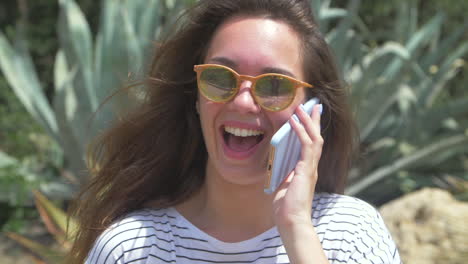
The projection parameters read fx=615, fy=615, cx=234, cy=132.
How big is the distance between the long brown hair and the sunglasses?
22cm

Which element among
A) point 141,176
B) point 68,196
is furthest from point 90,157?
point 68,196

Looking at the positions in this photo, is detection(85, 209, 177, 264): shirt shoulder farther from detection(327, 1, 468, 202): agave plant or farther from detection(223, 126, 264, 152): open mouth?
detection(327, 1, 468, 202): agave plant

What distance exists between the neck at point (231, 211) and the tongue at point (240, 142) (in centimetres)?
17

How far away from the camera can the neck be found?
→ 201cm

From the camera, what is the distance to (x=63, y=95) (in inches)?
185

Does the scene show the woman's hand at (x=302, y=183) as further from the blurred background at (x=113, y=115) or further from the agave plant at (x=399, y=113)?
the agave plant at (x=399, y=113)

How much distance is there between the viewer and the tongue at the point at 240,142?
1938 mm

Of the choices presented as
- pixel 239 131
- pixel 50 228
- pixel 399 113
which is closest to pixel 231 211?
pixel 239 131

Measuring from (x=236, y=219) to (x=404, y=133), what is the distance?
3.59 meters

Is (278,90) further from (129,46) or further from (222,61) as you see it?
(129,46)

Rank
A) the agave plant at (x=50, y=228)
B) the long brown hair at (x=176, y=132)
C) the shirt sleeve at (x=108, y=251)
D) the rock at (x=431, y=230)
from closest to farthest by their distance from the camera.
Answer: the shirt sleeve at (x=108, y=251)
the long brown hair at (x=176, y=132)
the rock at (x=431, y=230)
the agave plant at (x=50, y=228)

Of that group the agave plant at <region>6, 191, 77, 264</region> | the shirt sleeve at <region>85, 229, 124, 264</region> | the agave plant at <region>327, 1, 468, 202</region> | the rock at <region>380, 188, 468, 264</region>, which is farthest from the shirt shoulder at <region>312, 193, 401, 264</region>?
the agave plant at <region>327, 1, 468, 202</region>

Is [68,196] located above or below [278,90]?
above

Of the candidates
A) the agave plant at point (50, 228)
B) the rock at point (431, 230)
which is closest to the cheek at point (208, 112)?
the agave plant at point (50, 228)
